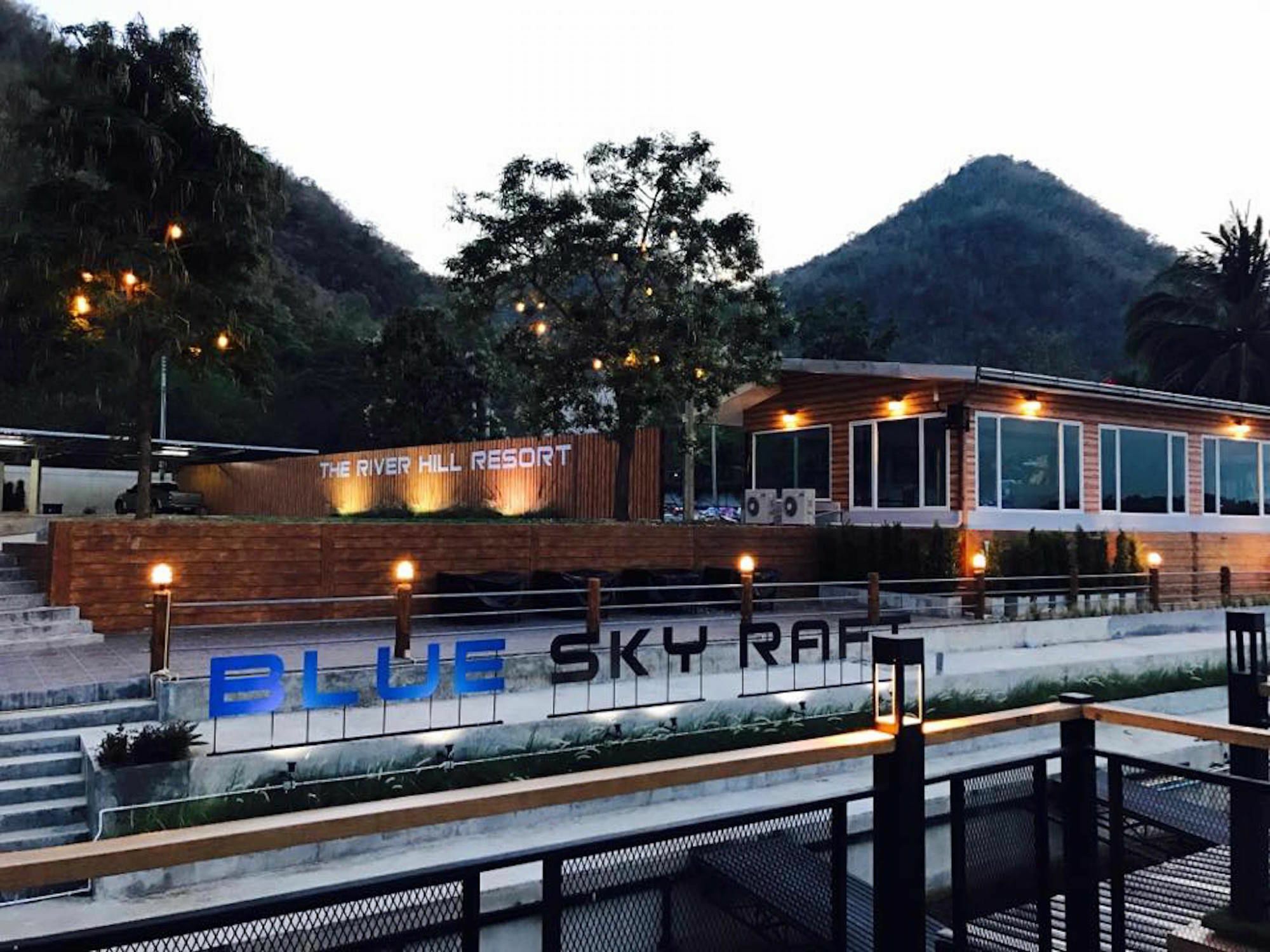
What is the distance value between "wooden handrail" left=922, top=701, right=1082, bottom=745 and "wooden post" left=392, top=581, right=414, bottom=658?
293 inches

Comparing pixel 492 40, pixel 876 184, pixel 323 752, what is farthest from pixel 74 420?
pixel 876 184

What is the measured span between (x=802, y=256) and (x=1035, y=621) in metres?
104

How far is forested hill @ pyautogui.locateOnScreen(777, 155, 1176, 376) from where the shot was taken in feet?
263

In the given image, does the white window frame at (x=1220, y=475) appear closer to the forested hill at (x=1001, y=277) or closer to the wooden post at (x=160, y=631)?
the wooden post at (x=160, y=631)

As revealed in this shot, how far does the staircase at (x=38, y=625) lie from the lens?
10492 millimetres

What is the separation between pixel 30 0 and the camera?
246ft

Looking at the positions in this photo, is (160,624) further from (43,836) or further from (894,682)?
(894,682)

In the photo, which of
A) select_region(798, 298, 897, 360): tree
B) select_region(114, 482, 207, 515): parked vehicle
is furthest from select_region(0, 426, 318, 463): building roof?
select_region(798, 298, 897, 360): tree

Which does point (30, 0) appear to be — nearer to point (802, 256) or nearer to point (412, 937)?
point (802, 256)

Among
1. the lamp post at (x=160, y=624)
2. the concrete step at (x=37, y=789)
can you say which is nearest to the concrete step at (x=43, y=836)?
the concrete step at (x=37, y=789)

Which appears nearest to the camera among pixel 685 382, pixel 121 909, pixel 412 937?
pixel 412 937

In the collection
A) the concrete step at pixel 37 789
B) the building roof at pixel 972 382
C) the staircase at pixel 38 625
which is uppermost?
the building roof at pixel 972 382

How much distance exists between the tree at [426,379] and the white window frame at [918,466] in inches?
666

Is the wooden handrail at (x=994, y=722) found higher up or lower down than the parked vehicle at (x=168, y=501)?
lower down
